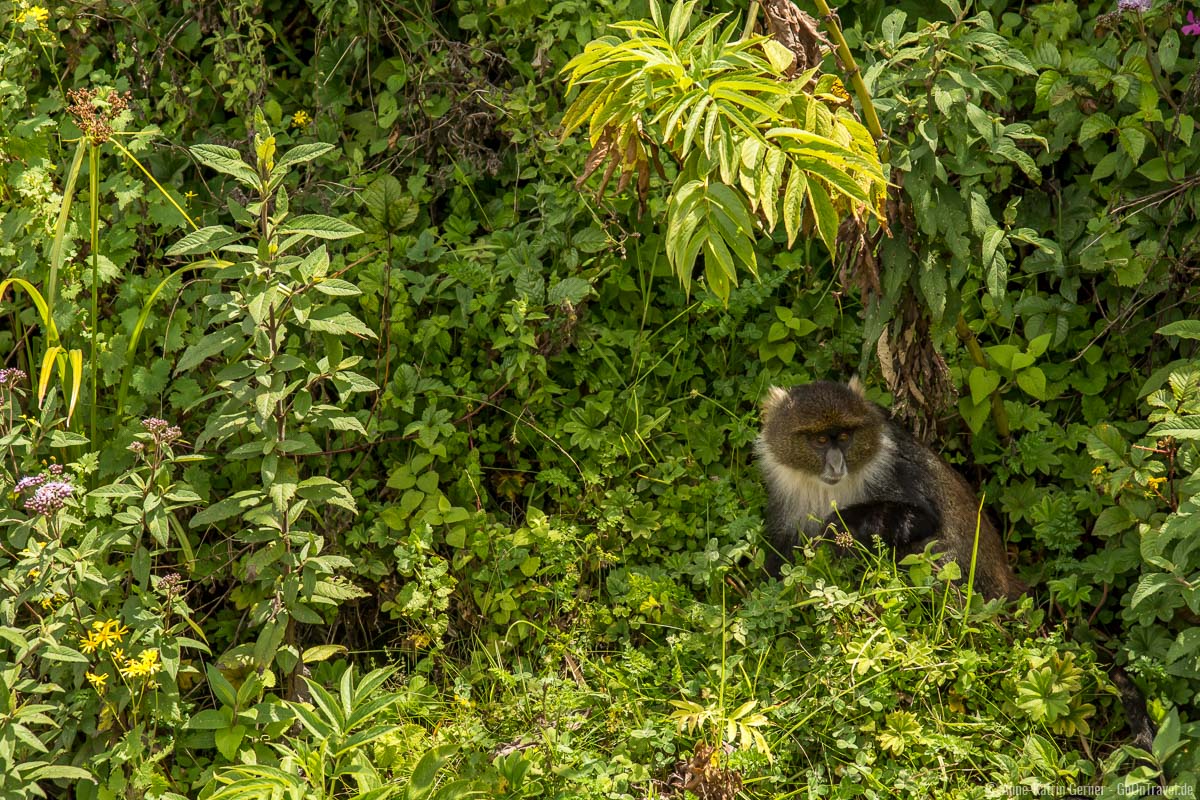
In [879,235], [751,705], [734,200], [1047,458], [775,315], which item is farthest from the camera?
[775,315]

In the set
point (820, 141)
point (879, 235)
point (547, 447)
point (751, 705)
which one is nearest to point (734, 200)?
point (820, 141)

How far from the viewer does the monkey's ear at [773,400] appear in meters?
5.86

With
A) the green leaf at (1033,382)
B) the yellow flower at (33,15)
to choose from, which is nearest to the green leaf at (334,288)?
the yellow flower at (33,15)

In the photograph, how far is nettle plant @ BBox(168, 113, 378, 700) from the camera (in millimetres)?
4531

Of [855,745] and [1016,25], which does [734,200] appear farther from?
[1016,25]

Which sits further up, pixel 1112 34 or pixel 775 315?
pixel 1112 34

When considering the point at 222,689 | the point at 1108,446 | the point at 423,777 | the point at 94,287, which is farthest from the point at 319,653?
the point at 1108,446

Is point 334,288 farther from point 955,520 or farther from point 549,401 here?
point 955,520

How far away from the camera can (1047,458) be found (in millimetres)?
5715

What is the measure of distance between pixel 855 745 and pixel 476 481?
213 cm

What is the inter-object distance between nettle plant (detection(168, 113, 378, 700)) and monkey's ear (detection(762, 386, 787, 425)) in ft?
6.49

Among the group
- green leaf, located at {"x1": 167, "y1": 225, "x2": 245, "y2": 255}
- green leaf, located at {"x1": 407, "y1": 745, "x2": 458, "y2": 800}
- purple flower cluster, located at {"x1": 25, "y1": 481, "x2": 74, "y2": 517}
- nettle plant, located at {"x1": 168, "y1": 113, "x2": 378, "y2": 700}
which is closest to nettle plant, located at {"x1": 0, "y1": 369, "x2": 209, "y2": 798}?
purple flower cluster, located at {"x1": 25, "y1": 481, "x2": 74, "y2": 517}

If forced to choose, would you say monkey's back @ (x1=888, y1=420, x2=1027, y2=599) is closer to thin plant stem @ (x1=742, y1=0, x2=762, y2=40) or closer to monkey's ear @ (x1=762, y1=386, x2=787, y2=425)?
monkey's ear @ (x1=762, y1=386, x2=787, y2=425)

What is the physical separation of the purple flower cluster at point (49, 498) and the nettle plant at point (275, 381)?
0.47 meters
